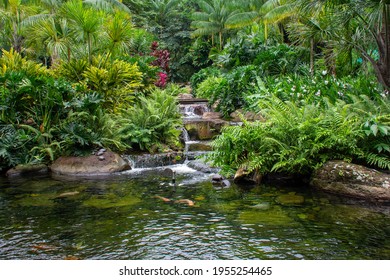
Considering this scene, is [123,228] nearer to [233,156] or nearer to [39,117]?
[233,156]

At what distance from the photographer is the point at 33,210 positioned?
5.73 meters

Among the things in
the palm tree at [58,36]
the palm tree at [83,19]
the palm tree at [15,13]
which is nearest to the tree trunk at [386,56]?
the palm tree at [83,19]

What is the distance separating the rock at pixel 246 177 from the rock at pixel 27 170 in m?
4.59

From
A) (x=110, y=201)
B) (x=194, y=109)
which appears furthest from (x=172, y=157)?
(x=194, y=109)

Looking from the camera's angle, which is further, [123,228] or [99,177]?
[99,177]

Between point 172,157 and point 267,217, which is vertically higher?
point 267,217

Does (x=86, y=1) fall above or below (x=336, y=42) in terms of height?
above

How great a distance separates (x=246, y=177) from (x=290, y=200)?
1.37 metres

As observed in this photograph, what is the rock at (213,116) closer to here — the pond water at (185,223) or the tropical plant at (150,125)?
the tropical plant at (150,125)

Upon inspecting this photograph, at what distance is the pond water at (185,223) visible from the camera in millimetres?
4070

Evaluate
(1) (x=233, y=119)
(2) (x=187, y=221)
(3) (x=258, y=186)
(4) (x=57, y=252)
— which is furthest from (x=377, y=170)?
(1) (x=233, y=119)

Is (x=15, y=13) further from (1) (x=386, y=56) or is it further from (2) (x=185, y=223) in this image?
(2) (x=185, y=223)

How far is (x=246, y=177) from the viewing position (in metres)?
7.19

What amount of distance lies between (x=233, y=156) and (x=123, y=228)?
10.7ft
